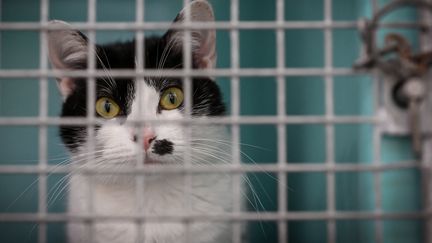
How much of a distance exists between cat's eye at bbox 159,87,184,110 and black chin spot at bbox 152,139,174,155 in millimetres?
240

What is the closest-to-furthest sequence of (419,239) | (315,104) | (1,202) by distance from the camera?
(419,239) < (315,104) < (1,202)

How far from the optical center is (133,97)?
1534 mm

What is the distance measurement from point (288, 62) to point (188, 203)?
1252 mm

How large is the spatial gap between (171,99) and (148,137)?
286mm

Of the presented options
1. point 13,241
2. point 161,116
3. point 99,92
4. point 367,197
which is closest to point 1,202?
point 13,241

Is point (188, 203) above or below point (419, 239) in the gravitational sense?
above

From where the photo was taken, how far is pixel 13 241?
1979 mm

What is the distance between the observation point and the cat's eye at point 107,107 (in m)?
1.56

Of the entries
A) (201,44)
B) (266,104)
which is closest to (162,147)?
(201,44)

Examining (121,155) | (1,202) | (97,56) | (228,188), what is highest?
(97,56)

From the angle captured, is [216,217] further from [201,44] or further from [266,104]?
[266,104]

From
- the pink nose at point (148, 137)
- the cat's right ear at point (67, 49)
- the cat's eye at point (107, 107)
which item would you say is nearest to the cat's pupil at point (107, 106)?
the cat's eye at point (107, 107)

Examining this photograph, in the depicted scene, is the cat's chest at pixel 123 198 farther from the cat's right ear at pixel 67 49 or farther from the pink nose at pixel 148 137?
the cat's right ear at pixel 67 49

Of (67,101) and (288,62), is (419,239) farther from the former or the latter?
(67,101)
